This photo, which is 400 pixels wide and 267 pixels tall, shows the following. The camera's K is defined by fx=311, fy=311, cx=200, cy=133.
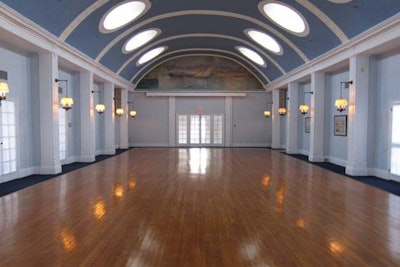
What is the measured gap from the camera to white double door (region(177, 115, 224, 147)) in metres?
25.7

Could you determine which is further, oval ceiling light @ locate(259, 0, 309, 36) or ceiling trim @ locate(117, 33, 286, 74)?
ceiling trim @ locate(117, 33, 286, 74)

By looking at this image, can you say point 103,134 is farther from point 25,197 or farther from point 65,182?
point 25,197

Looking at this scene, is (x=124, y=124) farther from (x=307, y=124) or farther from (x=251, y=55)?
(x=307, y=124)

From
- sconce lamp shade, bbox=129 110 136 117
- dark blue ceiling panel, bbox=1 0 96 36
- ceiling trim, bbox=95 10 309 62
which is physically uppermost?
ceiling trim, bbox=95 10 309 62

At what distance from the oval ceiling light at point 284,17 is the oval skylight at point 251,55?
6158 millimetres

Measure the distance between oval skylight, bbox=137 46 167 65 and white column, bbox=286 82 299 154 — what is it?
9.05 metres

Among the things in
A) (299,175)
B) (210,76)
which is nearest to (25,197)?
(299,175)

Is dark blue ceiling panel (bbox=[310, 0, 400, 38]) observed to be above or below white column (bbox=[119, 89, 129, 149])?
above

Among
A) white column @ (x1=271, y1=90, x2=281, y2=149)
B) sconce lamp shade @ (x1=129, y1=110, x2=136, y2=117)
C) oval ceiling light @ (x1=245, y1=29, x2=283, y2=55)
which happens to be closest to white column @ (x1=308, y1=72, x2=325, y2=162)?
oval ceiling light @ (x1=245, y1=29, x2=283, y2=55)

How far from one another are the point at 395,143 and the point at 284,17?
746 centimetres

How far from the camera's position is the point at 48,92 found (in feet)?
36.7

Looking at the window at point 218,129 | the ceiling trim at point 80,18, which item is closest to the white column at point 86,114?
the ceiling trim at point 80,18

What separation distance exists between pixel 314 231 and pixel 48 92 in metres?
9.93

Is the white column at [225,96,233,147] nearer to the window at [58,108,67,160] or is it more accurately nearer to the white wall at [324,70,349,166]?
the white wall at [324,70,349,166]
